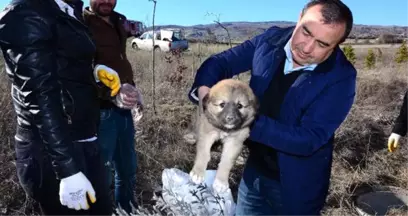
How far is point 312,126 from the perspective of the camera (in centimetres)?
225

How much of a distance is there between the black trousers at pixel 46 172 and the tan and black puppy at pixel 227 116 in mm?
712

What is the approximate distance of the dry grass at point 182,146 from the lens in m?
4.38

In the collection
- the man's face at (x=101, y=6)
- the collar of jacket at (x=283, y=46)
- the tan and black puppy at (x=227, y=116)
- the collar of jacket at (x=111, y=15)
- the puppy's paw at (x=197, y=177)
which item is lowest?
the puppy's paw at (x=197, y=177)

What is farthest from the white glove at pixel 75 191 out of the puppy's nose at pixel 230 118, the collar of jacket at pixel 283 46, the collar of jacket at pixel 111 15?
the collar of jacket at pixel 111 15

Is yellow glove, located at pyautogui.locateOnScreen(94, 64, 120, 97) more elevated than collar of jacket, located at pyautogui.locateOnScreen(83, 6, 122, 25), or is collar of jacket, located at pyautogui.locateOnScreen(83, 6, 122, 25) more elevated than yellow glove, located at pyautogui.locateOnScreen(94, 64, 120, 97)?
collar of jacket, located at pyautogui.locateOnScreen(83, 6, 122, 25)

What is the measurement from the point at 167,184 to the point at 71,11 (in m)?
1.69

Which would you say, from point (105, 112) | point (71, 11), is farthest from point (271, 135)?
point (105, 112)

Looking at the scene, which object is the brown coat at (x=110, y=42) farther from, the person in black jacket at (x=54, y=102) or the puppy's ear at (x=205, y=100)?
the puppy's ear at (x=205, y=100)

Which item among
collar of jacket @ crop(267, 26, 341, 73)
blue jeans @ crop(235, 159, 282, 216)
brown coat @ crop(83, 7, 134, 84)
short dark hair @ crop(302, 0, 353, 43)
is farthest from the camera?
brown coat @ crop(83, 7, 134, 84)

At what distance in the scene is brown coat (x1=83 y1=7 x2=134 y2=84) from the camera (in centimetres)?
349

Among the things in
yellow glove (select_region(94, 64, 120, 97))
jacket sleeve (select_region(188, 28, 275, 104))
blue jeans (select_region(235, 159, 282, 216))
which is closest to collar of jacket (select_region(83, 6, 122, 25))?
yellow glove (select_region(94, 64, 120, 97))

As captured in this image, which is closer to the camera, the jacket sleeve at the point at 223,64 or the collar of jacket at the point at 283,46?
the collar of jacket at the point at 283,46

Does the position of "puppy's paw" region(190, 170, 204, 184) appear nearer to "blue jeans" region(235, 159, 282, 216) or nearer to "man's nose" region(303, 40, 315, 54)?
"blue jeans" region(235, 159, 282, 216)

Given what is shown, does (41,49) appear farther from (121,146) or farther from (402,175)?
(402,175)
